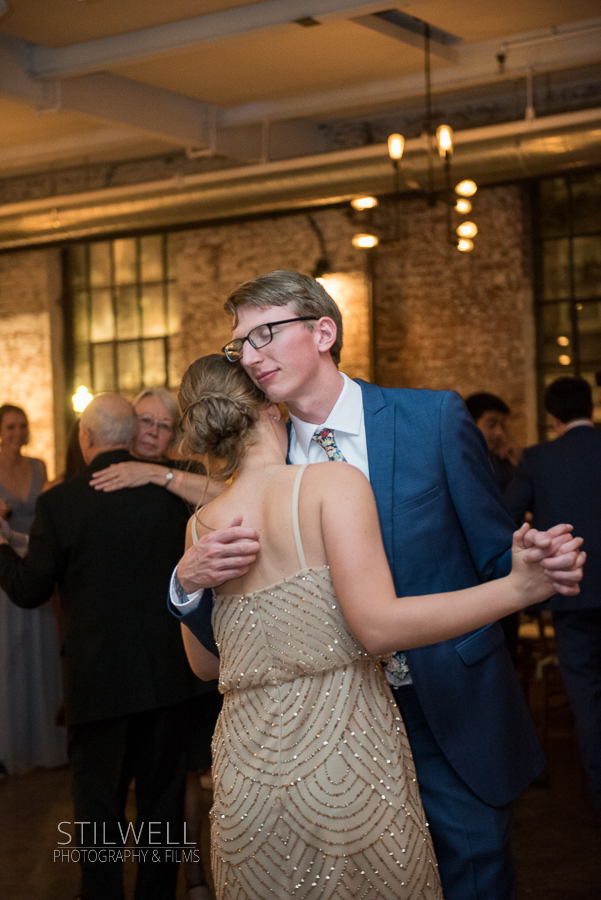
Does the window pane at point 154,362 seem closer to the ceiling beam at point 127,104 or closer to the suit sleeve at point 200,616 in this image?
the ceiling beam at point 127,104

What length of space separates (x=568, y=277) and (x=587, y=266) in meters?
0.18

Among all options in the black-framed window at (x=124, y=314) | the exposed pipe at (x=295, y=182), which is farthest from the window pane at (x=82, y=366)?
the exposed pipe at (x=295, y=182)

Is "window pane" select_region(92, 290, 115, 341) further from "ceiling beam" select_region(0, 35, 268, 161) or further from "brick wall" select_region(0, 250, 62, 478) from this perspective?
"ceiling beam" select_region(0, 35, 268, 161)

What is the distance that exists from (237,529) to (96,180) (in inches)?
360

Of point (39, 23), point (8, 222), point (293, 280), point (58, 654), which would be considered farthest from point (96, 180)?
point (293, 280)

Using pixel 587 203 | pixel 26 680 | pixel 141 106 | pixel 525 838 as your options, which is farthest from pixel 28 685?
pixel 587 203

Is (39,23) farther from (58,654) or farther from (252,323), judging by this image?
(252,323)

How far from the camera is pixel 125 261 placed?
10.1 m

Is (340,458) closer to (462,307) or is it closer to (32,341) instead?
(462,307)

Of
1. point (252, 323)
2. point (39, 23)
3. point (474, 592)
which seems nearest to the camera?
point (474, 592)

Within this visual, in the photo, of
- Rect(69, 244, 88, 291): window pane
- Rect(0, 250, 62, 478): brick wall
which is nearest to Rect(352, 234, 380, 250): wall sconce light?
Rect(69, 244, 88, 291): window pane

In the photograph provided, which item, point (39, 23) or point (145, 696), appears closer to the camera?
point (145, 696)

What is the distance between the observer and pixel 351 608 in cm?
162

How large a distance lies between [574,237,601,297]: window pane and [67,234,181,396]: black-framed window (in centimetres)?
406
